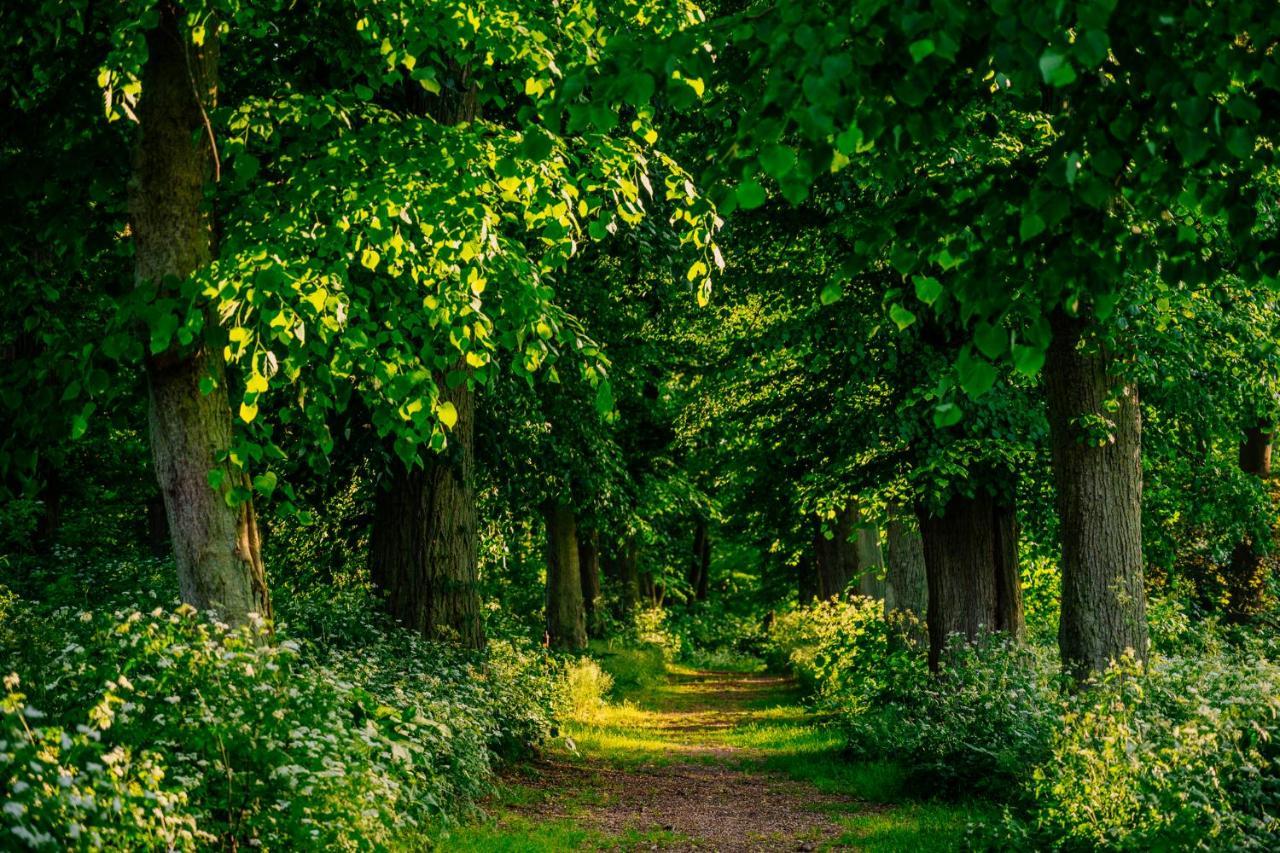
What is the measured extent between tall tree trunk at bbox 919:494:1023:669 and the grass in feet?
7.39

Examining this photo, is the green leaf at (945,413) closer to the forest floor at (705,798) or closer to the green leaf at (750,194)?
the green leaf at (750,194)

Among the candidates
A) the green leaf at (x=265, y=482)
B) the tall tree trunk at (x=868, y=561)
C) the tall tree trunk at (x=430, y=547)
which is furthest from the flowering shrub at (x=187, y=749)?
the tall tree trunk at (x=868, y=561)

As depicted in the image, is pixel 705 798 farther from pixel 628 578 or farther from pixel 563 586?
pixel 628 578

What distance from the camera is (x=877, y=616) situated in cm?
1795

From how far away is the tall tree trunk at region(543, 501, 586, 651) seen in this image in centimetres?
2309

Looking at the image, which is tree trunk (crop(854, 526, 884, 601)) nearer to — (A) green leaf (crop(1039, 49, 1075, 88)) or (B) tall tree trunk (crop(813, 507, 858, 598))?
(B) tall tree trunk (crop(813, 507, 858, 598))

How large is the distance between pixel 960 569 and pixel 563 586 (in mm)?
10234

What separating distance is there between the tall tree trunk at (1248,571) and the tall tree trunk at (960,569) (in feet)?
22.0

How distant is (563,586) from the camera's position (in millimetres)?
23250

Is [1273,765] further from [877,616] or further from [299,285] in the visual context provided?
[877,616]

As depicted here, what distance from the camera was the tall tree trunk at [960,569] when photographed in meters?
14.8

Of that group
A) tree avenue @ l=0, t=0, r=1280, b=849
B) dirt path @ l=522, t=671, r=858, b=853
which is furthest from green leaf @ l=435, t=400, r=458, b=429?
dirt path @ l=522, t=671, r=858, b=853

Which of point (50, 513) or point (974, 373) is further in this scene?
point (50, 513)

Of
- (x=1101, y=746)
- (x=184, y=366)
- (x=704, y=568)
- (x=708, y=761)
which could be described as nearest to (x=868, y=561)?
(x=708, y=761)
